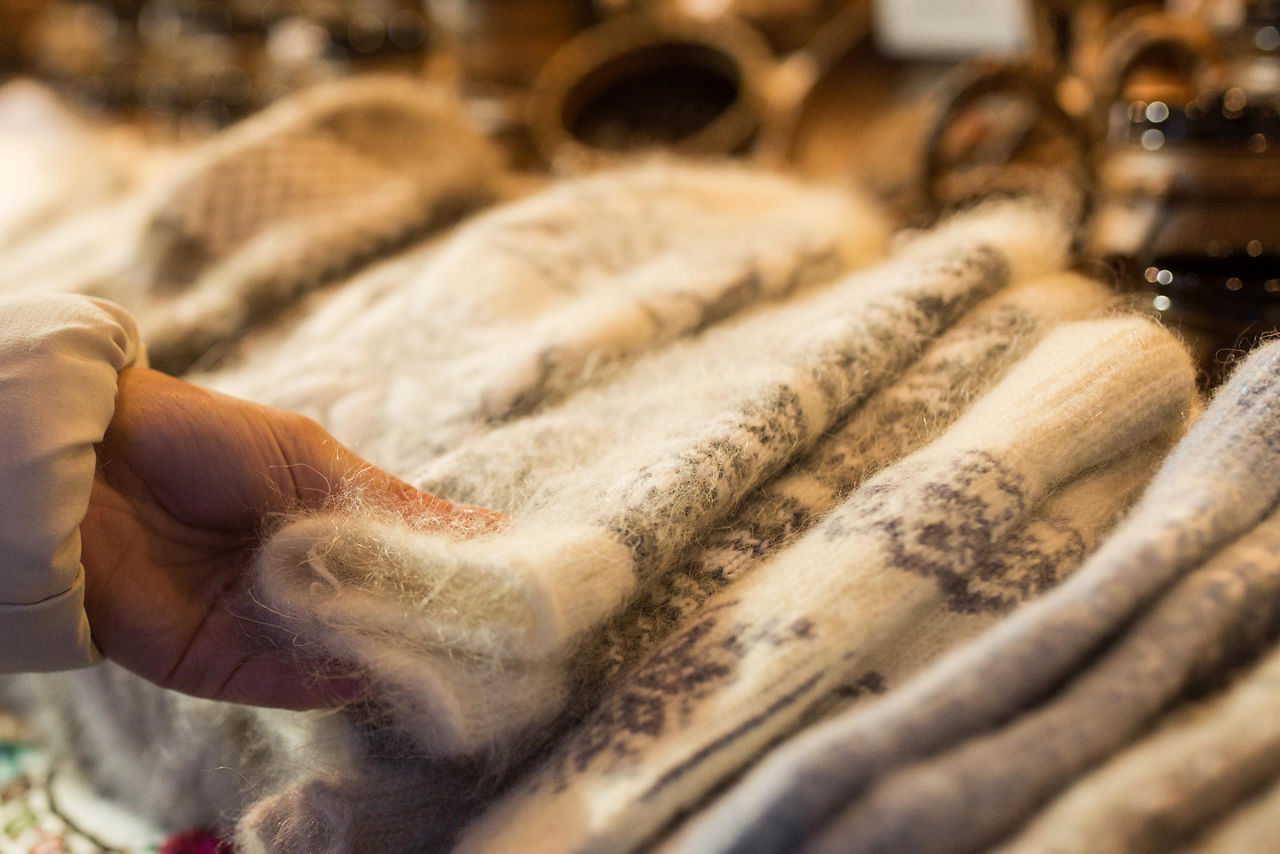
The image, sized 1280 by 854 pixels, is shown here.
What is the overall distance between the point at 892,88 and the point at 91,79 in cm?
108

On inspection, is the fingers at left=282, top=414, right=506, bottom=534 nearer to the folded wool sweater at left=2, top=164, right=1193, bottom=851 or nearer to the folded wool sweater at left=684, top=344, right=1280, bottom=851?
the folded wool sweater at left=2, top=164, right=1193, bottom=851

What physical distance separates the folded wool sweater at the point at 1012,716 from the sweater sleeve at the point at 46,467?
0.21m

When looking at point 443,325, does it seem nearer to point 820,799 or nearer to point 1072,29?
point 820,799

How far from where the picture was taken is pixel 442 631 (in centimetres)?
25

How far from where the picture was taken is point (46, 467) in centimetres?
26

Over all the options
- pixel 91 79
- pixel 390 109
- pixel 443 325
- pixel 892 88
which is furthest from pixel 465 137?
pixel 91 79

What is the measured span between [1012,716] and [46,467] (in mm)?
273

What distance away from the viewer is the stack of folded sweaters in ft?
0.62

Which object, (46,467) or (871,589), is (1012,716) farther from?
(46,467)

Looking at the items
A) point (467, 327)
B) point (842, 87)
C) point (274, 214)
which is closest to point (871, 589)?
point (467, 327)

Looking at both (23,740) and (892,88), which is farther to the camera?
(892,88)

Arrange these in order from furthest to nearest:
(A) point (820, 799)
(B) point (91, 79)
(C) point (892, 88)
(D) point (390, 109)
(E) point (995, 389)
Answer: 1. (B) point (91, 79)
2. (C) point (892, 88)
3. (D) point (390, 109)
4. (E) point (995, 389)
5. (A) point (820, 799)

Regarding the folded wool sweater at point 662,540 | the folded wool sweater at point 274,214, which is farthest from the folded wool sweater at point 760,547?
the folded wool sweater at point 274,214

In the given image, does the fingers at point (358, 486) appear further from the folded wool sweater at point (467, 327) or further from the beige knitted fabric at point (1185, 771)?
the beige knitted fabric at point (1185, 771)
